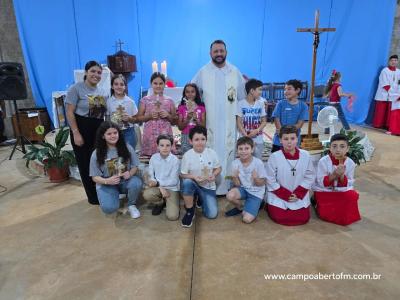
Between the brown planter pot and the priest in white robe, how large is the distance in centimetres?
200

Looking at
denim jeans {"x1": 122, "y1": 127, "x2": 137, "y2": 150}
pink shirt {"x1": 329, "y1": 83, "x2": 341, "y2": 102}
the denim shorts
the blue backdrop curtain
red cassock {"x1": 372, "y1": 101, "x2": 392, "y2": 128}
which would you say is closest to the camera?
the denim shorts

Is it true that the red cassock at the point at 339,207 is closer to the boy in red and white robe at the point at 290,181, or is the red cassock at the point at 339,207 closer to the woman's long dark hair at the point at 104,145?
the boy in red and white robe at the point at 290,181

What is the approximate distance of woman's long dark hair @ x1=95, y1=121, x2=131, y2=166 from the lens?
2.71 metres

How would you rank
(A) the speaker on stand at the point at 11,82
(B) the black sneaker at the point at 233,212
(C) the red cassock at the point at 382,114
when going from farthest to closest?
(C) the red cassock at the point at 382,114, (A) the speaker on stand at the point at 11,82, (B) the black sneaker at the point at 233,212

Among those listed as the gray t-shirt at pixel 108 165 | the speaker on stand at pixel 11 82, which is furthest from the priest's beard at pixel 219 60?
the speaker on stand at pixel 11 82

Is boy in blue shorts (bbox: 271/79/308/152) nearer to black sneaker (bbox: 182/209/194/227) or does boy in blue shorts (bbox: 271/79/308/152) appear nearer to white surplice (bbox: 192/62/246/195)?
white surplice (bbox: 192/62/246/195)

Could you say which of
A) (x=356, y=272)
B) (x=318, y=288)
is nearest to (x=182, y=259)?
(x=318, y=288)

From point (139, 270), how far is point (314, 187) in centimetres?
176

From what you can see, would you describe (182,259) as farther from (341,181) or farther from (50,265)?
(341,181)

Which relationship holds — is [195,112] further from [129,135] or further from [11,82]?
[11,82]

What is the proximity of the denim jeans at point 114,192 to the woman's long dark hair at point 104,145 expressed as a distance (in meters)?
0.22

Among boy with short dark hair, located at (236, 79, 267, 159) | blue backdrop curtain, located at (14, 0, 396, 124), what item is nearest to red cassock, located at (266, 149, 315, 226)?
boy with short dark hair, located at (236, 79, 267, 159)

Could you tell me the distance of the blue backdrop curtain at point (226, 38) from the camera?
643cm

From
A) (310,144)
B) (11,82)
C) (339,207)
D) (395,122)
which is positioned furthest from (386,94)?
(11,82)
